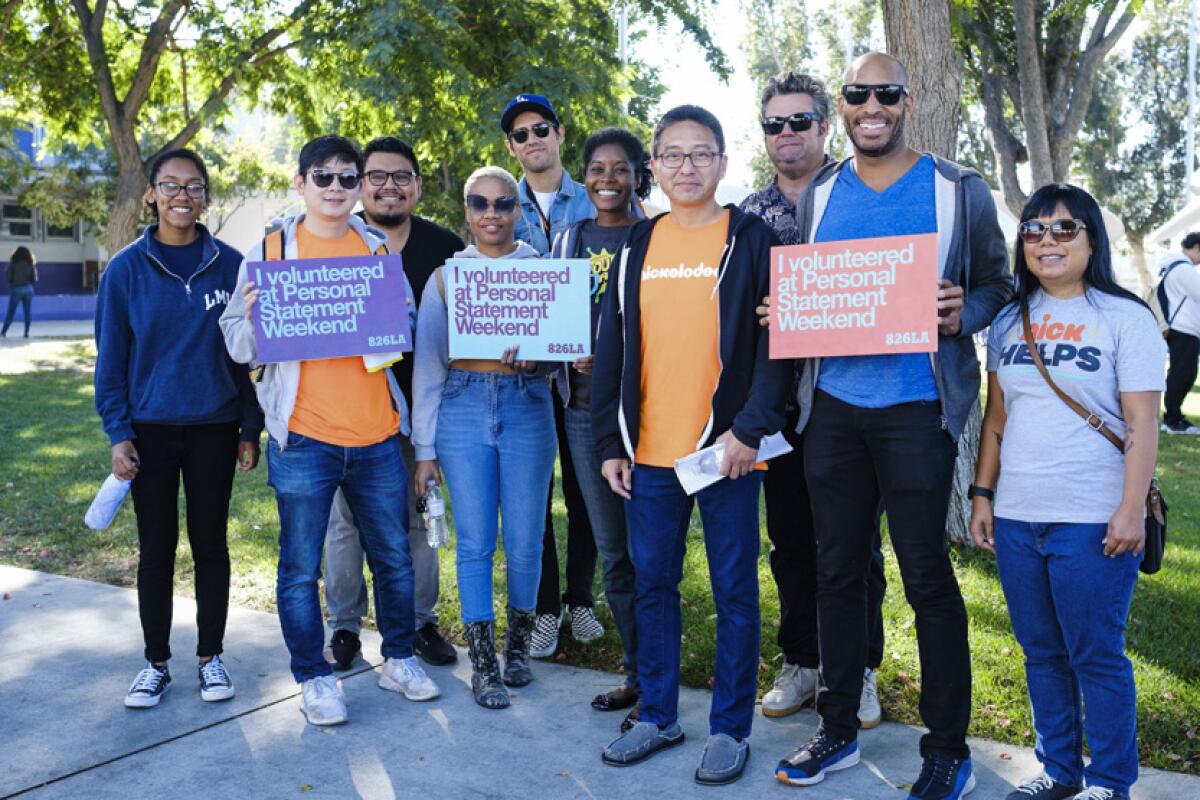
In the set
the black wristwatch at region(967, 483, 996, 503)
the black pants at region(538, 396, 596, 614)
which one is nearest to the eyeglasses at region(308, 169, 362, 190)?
the black pants at region(538, 396, 596, 614)

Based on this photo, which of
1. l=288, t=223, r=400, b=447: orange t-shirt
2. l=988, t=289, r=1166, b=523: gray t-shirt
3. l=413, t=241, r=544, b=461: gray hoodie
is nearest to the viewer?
l=988, t=289, r=1166, b=523: gray t-shirt

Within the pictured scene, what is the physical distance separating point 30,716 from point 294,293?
6.49 ft

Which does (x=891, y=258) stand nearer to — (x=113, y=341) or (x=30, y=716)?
(x=113, y=341)

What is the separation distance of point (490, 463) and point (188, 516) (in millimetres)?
1266

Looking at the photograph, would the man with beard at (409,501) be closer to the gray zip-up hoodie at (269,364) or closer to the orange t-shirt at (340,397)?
the orange t-shirt at (340,397)

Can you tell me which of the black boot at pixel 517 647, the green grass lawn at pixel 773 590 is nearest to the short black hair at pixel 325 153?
the black boot at pixel 517 647

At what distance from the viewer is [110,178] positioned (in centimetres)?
3753

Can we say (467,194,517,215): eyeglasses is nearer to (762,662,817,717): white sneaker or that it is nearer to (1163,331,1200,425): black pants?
(762,662,817,717): white sneaker

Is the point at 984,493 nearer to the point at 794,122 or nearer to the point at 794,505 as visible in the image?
the point at 794,505

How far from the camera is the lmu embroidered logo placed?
175 inches

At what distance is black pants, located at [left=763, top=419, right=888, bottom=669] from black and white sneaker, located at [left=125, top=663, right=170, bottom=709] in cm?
253

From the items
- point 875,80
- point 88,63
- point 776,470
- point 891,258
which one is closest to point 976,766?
point 776,470

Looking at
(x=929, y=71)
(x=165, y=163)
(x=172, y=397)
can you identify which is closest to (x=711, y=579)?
(x=172, y=397)

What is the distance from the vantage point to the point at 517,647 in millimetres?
4828
